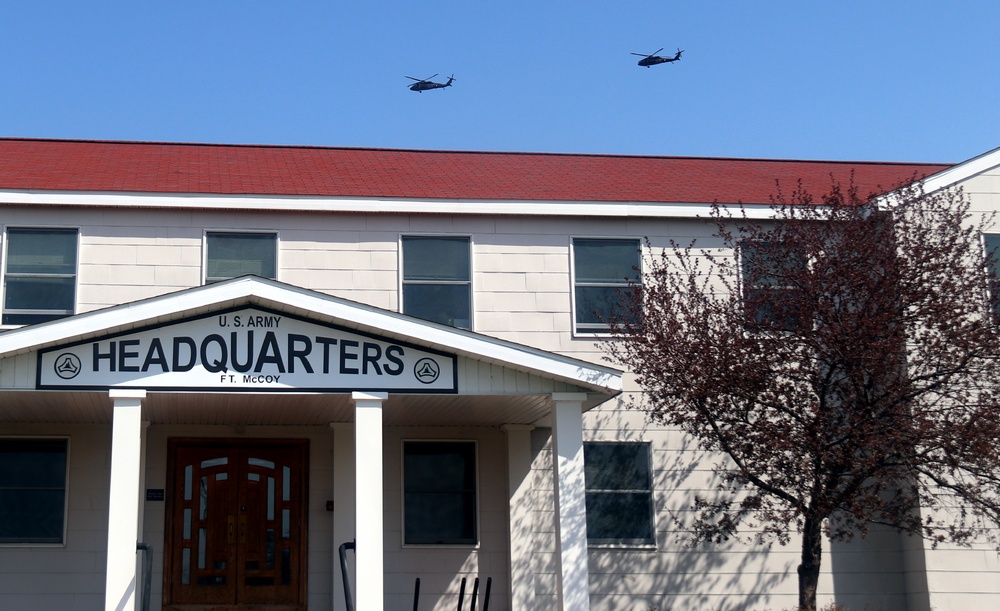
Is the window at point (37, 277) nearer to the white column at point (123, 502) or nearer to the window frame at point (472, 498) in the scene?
the white column at point (123, 502)

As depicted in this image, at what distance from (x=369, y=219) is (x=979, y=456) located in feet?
26.4

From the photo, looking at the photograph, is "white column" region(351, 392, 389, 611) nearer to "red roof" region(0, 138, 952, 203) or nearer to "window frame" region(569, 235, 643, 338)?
"window frame" region(569, 235, 643, 338)

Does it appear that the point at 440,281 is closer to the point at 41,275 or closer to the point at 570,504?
the point at 570,504

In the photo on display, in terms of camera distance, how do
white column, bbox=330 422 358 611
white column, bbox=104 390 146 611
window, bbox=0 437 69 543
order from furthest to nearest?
white column, bbox=330 422 358 611 → window, bbox=0 437 69 543 → white column, bbox=104 390 146 611

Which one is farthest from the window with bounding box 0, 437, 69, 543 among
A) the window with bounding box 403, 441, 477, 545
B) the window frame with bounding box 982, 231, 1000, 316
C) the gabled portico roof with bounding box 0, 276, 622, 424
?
the window frame with bounding box 982, 231, 1000, 316

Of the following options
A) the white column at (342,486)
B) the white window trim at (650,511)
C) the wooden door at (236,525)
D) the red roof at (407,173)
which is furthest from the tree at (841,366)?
the wooden door at (236,525)

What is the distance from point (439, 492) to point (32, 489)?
16.4 ft

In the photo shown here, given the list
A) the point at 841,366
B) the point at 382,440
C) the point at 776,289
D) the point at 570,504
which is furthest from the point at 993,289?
the point at 382,440

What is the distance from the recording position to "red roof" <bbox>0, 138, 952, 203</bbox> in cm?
1650

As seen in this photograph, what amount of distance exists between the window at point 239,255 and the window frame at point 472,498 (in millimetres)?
2892

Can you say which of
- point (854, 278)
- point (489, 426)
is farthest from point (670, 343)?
point (489, 426)

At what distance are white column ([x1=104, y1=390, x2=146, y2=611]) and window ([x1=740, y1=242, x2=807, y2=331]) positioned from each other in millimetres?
6658

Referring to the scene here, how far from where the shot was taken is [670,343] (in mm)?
13664

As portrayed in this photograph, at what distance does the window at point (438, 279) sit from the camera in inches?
640
